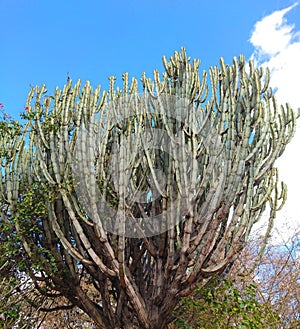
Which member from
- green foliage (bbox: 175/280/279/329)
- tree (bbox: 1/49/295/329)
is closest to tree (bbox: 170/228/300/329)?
green foliage (bbox: 175/280/279/329)

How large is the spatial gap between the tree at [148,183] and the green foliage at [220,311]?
9.9 inches

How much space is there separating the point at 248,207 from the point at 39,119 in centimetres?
357

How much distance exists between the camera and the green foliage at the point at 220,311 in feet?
18.9

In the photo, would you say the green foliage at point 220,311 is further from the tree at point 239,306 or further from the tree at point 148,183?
the tree at point 148,183

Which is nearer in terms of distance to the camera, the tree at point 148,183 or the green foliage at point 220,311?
the tree at point 148,183

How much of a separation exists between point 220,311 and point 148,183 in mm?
2192

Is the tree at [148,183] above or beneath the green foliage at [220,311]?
above

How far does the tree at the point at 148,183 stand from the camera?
5.46 meters

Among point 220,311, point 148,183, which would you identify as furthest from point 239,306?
point 148,183

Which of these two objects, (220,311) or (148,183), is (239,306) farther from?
(148,183)

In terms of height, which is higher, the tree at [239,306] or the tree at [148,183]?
the tree at [148,183]

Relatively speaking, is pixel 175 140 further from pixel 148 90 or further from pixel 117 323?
pixel 117 323

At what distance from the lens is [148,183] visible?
19.8ft

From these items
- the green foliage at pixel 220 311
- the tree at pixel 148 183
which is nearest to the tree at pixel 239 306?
the green foliage at pixel 220 311
